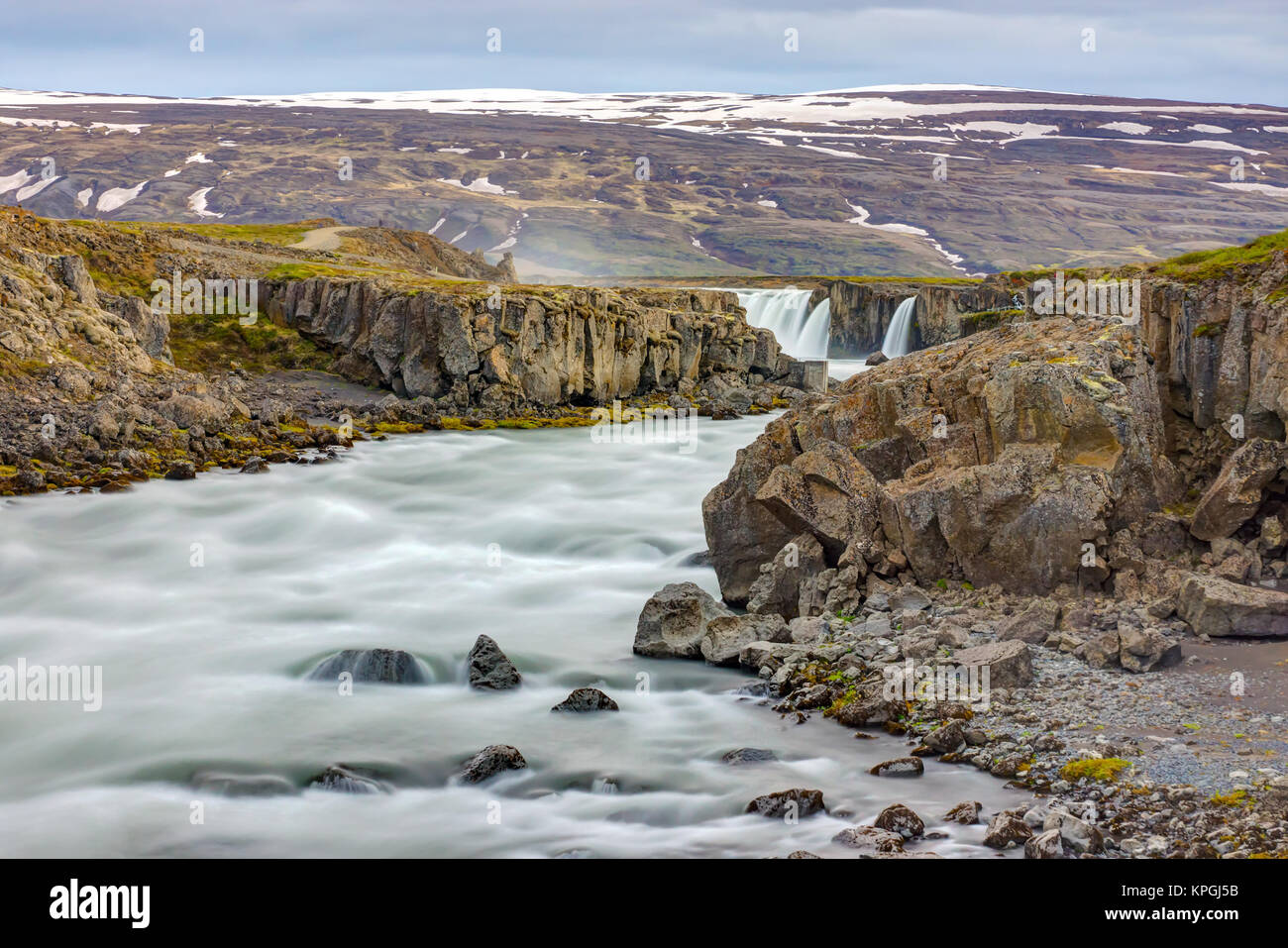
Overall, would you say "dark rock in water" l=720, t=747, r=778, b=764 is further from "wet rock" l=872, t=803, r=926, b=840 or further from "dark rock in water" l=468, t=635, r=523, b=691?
"dark rock in water" l=468, t=635, r=523, b=691

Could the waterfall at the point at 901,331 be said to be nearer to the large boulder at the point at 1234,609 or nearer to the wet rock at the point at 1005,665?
the large boulder at the point at 1234,609

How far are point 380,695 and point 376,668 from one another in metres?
0.94

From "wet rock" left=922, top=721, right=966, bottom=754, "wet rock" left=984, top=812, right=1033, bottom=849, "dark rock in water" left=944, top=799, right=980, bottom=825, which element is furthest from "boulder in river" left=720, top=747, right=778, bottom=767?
"wet rock" left=984, top=812, right=1033, bottom=849

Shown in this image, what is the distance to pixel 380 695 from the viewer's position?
20.3 m

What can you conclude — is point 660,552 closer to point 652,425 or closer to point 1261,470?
point 1261,470

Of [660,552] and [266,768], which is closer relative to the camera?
[266,768]

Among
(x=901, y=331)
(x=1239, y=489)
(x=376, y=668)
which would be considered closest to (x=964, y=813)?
(x=1239, y=489)

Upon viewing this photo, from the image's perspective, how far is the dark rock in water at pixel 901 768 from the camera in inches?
606

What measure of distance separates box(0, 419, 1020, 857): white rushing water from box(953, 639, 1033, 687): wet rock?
6.36ft

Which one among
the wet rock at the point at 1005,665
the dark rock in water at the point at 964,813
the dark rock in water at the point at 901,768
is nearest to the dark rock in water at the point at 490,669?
the dark rock in water at the point at 901,768

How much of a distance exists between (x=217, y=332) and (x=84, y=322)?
57.3 feet

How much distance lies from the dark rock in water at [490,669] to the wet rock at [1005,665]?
800 centimetres
